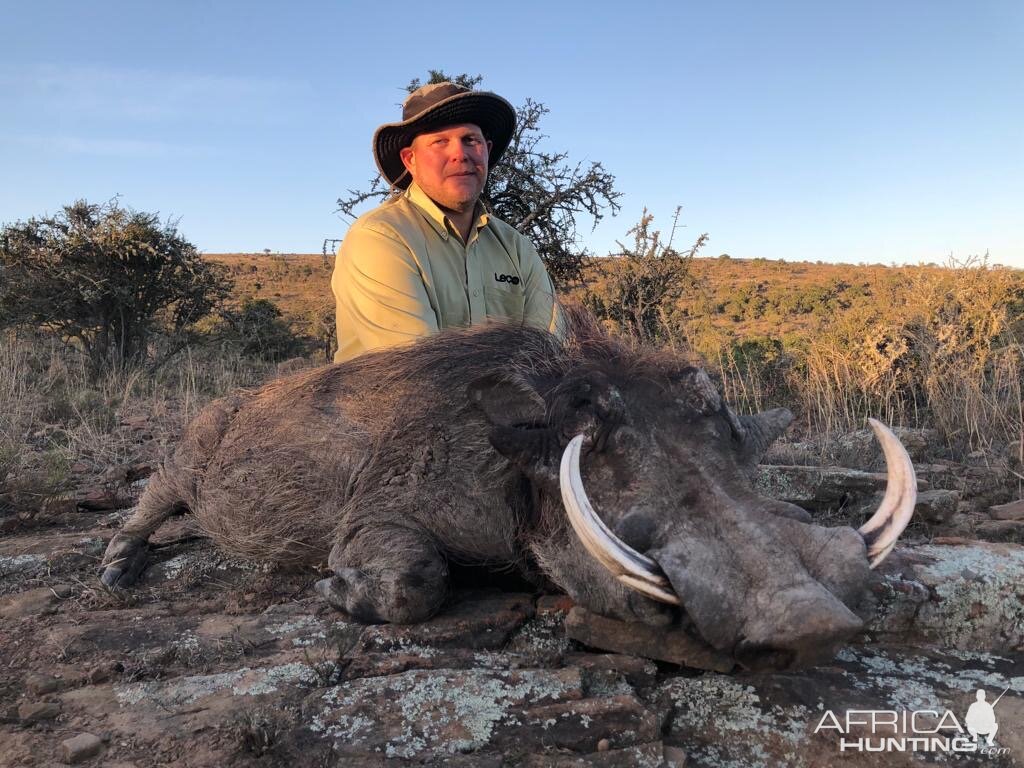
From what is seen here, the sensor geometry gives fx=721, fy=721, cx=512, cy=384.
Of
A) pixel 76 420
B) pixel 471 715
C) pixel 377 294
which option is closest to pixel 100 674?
pixel 471 715

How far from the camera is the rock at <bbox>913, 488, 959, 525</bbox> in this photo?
3.28 metres

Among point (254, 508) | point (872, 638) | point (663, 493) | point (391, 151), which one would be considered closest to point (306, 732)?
point (663, 493)

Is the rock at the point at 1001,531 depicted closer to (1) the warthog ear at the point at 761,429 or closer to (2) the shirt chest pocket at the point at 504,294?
(1) the warthog ear at the point at 761,429

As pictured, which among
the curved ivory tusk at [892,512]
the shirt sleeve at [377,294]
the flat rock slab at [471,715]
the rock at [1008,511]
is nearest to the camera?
the flat rock slab at [471,715]

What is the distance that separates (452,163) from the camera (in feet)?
12.5

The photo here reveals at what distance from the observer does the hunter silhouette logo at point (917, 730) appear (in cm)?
156

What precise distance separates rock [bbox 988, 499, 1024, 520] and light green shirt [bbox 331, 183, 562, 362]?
91.7 inches

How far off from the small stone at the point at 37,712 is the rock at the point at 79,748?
197mm

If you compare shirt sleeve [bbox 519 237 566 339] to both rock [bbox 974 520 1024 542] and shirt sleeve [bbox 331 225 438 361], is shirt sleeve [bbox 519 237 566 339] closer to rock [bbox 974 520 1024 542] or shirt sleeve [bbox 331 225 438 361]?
shirt sleeve [bbox 331 225 438 361]

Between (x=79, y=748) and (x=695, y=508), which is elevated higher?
(x=695, y=508)

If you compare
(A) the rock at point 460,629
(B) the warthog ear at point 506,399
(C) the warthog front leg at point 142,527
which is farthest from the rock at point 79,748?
(C) the warthog front leg at point 142,527

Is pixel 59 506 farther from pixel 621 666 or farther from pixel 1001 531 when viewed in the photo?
pixel 1001 531

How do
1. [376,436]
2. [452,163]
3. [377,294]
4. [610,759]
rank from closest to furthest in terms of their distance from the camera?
[610,759]
[376,436]
[377,294]
[452,163]

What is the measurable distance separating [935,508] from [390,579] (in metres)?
2.53
